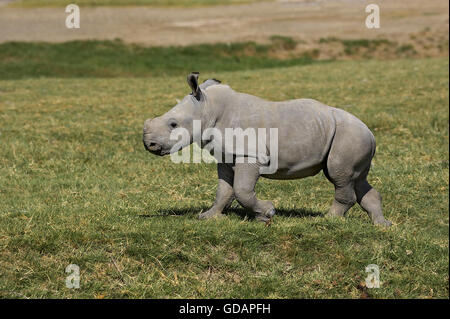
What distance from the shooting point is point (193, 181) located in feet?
37.0

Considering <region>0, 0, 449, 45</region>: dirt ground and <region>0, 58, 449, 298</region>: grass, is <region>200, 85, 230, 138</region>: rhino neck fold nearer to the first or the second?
<region>0, 58, 449, 298</region>: grass

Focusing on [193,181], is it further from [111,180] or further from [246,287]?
[246,287]

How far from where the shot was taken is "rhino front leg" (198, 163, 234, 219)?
7.79 meters

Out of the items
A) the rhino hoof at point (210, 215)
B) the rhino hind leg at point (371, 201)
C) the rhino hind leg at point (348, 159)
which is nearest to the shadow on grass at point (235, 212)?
the rhino hoof at point (210, 215)

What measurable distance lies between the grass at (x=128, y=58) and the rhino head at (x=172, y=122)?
21.6 m

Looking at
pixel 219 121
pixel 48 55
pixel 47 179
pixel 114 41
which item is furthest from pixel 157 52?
pixel 219 121

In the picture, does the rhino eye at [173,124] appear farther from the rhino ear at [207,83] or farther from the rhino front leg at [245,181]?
the rhino front leg at [245,181]

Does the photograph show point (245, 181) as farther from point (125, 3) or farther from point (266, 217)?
point (125, 3)

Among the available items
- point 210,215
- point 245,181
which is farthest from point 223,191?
point 245,181

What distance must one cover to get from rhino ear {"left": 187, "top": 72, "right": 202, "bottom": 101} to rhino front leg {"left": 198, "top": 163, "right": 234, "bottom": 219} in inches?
38.4

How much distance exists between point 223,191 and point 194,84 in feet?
4.85

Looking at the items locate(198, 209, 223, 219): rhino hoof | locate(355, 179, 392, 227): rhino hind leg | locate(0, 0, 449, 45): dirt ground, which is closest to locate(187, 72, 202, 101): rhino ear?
locate(198, 209, 223, 219): rhino hoof

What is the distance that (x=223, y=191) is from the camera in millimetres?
7867
